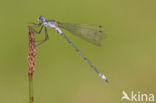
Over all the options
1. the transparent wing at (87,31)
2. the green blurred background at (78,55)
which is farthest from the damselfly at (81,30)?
the green blurred background at (78,55)

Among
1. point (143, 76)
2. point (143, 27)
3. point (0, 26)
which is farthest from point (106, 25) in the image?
point (0, 26)

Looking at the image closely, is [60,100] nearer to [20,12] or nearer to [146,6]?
[20,12]

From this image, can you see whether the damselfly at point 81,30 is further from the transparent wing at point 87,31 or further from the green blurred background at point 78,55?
the green blurred background at point 78,55

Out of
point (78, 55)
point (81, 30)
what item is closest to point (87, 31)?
point (81, 30)

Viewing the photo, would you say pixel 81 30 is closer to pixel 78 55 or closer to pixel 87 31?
pixel 87 31

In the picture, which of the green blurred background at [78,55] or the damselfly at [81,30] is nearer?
the damselfly at [81,30]

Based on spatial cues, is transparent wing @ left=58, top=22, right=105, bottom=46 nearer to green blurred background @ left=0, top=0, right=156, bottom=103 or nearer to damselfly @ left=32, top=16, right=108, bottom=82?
damselfly @ left=32, top=16, right=108, bottom=82
